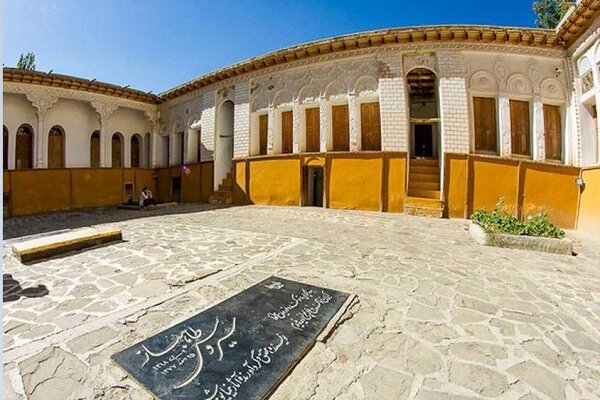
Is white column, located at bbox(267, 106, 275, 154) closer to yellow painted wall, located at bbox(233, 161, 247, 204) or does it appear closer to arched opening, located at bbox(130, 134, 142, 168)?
yellow painted wall, located at bbox(233, 161, 247, 204)

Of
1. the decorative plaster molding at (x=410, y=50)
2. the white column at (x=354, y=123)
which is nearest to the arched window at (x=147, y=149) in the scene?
the decorative plaster molding at (x=410, y=50)

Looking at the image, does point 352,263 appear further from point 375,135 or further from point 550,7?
point 550,7

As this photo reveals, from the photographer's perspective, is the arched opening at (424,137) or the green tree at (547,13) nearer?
the arched opening at (424,137)

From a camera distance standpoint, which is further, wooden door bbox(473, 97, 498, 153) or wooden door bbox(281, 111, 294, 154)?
wooden door bbox(281, 111, 294, 154)

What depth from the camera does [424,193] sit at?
11844mm

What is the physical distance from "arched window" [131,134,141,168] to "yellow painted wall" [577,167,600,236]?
73.2 ft

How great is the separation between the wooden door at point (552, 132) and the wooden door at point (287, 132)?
400 inches

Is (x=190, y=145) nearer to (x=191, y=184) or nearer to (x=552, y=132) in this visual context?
(x=191, y=184)

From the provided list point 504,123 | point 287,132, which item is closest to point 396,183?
point 504,123

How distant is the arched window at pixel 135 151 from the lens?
19.3 meters

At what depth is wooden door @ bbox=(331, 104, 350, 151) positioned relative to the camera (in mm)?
13294

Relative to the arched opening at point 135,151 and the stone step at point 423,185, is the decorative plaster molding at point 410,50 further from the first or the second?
the arched opening at point 135,151

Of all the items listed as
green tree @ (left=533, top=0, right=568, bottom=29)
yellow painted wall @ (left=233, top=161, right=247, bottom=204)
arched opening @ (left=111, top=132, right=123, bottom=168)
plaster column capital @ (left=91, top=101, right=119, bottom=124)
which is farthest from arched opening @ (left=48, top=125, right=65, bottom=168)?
green tree @ (left=533, top=0, right=568, bottom=29)

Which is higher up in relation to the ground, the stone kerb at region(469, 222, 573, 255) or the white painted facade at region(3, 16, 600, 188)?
the white painted facade at region(3, 16, 600, 188)
